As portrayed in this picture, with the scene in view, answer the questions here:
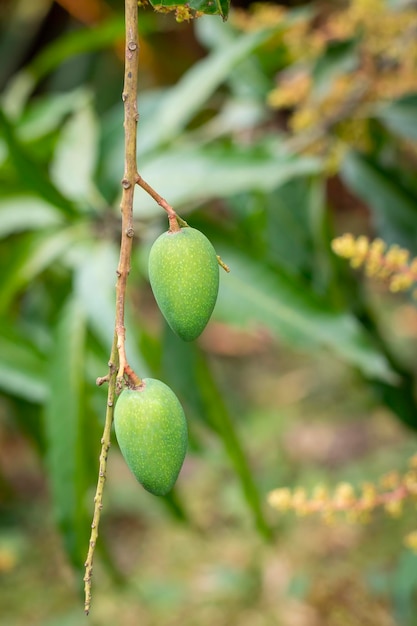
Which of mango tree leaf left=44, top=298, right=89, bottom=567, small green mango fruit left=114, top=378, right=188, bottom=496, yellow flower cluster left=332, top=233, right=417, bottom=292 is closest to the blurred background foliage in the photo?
mango tree leaf left=44, top=298, right=89, bottom=567

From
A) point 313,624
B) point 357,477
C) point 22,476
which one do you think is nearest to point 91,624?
point 313,624

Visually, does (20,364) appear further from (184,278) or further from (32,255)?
(184,278)

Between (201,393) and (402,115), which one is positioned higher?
(402,115)

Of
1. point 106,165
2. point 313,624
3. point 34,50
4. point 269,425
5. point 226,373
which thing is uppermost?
point 106,165

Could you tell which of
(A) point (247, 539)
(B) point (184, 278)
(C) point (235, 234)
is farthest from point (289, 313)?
(A) point (247, 539)

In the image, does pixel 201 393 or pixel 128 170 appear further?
pixel 201 393

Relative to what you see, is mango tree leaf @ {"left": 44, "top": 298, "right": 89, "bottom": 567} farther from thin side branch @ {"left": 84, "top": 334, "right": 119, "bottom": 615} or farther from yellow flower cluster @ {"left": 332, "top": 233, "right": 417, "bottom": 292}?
thin side branch @ {"left": 84, "top": 334, "right": 119, "bottom": 615}

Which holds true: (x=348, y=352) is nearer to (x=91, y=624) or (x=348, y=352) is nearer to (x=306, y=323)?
(x=306, y=323)
